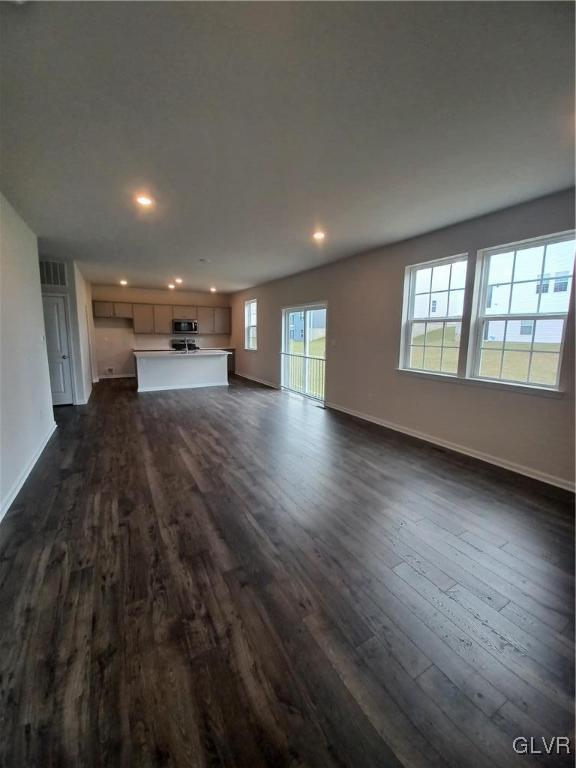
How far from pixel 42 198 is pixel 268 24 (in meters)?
2.91

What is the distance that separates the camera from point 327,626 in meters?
1.52

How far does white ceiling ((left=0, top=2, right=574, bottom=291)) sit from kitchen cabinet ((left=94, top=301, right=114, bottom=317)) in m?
5.74

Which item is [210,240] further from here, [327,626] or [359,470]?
[327,626]

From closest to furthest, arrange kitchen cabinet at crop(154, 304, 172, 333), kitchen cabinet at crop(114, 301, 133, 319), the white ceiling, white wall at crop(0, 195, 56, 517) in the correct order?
the white ceiling < white wall at crop(0, 195, 56, 517) < kitchen cabinet at crop(114, 301, 133, 319) < kitchen cabinet at crop(154, 304, 172, 333)

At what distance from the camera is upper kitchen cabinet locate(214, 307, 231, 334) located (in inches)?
398

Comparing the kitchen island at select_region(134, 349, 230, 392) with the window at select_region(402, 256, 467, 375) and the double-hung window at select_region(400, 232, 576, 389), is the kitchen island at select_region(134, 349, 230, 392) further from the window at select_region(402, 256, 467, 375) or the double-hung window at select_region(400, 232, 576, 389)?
the double-hung window at select_region(400, 232, 576, 389)

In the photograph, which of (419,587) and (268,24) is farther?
(419,587)

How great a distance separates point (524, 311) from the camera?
320cm

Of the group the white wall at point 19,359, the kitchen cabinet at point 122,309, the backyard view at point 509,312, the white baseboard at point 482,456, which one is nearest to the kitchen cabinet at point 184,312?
the kitchen cabinet at point 122,309

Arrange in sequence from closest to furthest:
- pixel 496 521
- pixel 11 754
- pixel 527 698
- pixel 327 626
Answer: pixel 11 754, pixel 527 698, pixel 327 626, pixel 496 521

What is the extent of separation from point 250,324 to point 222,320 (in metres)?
1.41

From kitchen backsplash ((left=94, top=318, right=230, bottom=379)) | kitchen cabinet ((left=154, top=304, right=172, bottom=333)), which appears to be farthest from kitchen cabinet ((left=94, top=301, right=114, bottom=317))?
kitchen cabinet ((left=154, top=304, right=172, bottom=333))

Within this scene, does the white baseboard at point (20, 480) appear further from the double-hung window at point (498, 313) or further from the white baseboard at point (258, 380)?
the white baseboard at point (258, 380)

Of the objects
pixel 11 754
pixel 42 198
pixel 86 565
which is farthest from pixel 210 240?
pixel 11 754
